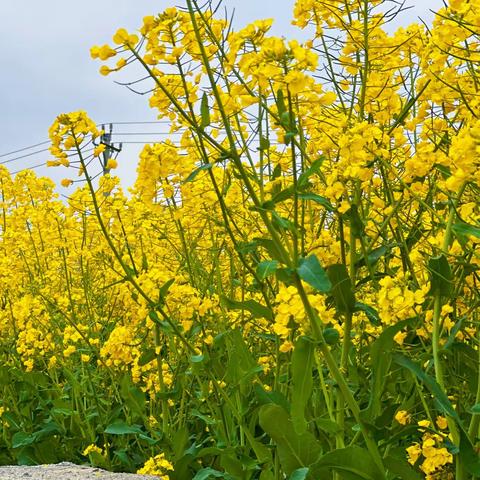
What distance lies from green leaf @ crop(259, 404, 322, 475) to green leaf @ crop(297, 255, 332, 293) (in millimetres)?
495

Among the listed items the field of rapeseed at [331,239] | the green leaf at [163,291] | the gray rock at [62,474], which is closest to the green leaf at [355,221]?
the field of rapeseed at [331,239]

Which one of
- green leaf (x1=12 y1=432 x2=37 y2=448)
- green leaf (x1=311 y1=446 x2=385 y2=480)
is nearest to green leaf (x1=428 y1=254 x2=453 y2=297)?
green leaf (x1=311 y1=446 x2=385 y2=480)

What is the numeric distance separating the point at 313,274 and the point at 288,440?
66cm

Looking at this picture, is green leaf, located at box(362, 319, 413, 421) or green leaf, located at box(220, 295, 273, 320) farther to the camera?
green leaf, located at box(220, 295, 273, 320)

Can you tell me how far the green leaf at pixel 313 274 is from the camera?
178cm

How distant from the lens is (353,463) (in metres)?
2.08

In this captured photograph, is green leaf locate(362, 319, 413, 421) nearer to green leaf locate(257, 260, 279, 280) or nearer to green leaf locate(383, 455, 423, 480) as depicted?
green leaf locate(383, 455, 423, 480)

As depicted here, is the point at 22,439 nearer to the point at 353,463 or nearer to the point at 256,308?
the point at 256,308

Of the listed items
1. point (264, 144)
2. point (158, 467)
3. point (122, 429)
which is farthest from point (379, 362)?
point (122, 429)

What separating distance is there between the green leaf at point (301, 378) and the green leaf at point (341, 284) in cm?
16

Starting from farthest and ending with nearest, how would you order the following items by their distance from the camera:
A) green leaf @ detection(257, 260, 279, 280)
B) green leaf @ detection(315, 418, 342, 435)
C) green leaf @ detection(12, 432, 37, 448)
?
green leaf @ detection(12, 432, 37, 448) → green leaf @ detection(315, 418, 342, 435) → green leaf @ detection(257, 260, 279, 280)

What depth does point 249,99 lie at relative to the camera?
2.18 metres

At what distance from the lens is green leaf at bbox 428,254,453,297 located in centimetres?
205

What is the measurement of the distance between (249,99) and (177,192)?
36.0 inches
